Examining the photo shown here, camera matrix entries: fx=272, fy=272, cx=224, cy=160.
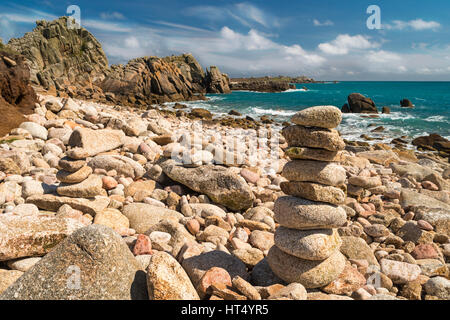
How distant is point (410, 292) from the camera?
4.18 meters

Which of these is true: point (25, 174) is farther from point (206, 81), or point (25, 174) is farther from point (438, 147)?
point (206, 81)

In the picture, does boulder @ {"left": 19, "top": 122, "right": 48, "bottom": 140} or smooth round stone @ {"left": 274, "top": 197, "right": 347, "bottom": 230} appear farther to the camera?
boulder @ {"left": 19, "top": 122, "right": 48, "bottom": 140}

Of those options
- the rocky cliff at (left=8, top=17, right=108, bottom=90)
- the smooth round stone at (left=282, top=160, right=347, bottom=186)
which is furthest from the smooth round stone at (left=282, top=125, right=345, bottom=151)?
the rocky cliff at (left=8, top=17, right=108, bottom=90)

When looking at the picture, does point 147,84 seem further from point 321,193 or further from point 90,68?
point 321,193

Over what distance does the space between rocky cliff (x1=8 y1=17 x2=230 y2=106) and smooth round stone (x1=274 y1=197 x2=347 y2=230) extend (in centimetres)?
4434

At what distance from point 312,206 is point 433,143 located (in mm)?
22939

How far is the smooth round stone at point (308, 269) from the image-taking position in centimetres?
379

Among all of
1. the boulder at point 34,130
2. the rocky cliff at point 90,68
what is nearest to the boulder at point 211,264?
the boulder at point 34,130

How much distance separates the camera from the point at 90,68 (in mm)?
62562

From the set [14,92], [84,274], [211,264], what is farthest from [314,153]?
[14,92]

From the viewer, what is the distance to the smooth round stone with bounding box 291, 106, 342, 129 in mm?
3732

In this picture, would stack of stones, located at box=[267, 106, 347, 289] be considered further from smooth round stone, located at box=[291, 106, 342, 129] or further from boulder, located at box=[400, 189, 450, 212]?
boulder, located at box=[400, 189, 450, 212]

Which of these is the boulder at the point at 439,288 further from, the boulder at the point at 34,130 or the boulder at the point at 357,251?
the boulder at the point at 34,130
